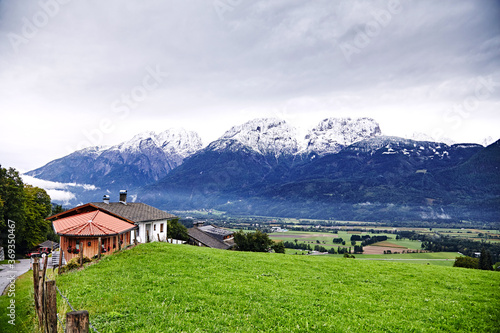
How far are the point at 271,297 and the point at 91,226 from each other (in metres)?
23.3

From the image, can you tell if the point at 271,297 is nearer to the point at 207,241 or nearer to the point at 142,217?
→ the point at 142,217

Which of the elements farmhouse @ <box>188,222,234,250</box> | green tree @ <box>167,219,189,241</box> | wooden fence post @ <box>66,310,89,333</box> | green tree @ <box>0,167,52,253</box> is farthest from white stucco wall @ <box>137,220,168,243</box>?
wooden fence post @ <box>66,310,89,333</box>

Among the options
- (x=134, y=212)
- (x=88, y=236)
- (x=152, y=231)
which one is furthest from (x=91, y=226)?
(x=152, y=231)

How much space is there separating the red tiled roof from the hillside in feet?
18.1

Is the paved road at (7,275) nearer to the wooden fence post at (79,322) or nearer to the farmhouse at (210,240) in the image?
the wooden fence post at (79,322)

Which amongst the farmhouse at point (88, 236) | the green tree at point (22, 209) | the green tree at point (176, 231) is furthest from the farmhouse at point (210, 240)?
the farmhouse at point (88, 236)

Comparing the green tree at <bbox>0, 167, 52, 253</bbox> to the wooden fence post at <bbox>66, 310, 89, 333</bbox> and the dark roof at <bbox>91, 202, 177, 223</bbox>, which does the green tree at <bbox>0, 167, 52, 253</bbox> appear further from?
the wooden fence post at <bbox>66, 310, 89, 333</bbox>

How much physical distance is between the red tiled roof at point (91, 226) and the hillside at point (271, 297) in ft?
18.1

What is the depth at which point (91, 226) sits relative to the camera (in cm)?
3198

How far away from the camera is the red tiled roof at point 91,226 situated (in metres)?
31.2

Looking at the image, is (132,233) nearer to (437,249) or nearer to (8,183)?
(8,183)

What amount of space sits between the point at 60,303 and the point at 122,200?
4305cm

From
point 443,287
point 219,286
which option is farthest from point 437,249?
point 219,286

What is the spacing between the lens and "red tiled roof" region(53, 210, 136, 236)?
3116 cm
